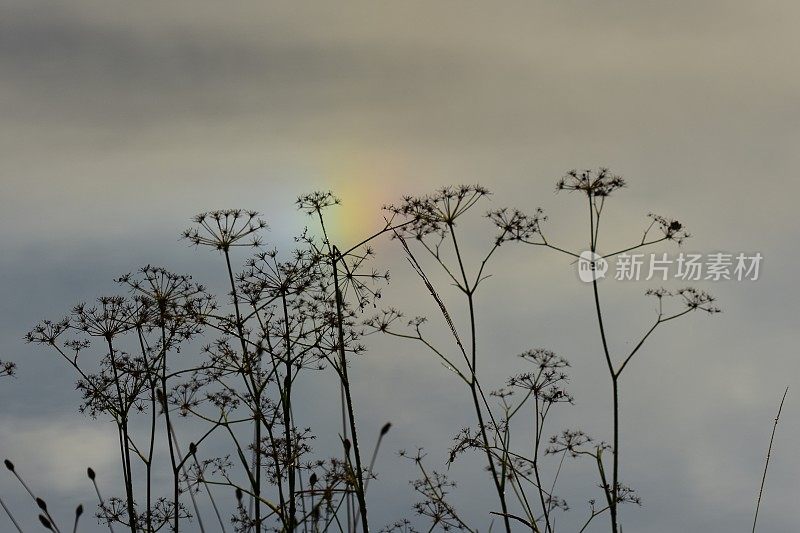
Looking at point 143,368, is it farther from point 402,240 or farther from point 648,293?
Result: point 648,293

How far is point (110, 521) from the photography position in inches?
298

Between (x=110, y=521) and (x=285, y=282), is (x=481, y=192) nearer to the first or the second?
(x=285, y=282)

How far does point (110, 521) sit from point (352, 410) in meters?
3.00

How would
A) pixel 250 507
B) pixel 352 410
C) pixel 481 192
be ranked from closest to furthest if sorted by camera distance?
pixel 352 410
pixel 250 507
pixel 481 192

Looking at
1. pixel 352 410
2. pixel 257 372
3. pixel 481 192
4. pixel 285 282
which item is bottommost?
pixel 352 410

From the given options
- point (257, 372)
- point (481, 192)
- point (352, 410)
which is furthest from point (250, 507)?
point (481, 192)

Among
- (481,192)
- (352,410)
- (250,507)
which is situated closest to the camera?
(352,410)

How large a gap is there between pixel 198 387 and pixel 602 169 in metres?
3.44

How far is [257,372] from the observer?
264 inches

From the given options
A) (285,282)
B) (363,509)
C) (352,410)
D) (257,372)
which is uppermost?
(285,282)

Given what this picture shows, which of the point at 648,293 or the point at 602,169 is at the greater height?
the point at 602,169

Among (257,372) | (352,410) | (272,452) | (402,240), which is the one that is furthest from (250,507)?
(402,240)

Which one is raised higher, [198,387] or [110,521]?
[198,387]

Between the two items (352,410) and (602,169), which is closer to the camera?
(352,410)
